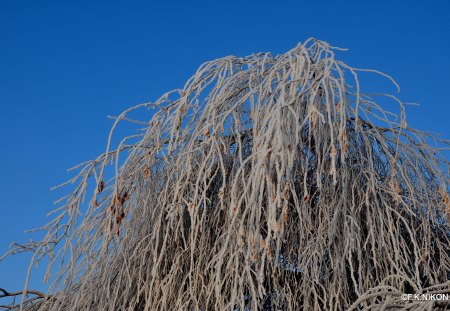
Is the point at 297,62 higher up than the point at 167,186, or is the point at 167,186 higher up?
the point at 297,62

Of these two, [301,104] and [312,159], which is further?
[312,159]

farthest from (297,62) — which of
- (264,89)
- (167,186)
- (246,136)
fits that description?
(167,186)

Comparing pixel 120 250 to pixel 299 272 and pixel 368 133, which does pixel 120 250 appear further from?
pixel 368 133

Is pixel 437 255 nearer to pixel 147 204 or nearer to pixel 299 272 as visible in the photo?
pixel 299 272

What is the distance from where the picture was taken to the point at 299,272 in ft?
14.4

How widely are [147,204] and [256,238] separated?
1.44 metres

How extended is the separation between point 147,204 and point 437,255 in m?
2.39

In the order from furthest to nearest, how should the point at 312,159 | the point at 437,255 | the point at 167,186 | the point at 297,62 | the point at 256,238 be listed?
the point at 437,255 → the point at 312,159 → the point at 167,186 → the point at 297,62 → the point at 256,238

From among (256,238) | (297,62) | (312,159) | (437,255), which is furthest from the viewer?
(437,255)

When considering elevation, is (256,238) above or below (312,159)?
below

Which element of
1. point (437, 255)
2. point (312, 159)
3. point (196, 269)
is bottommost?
point (196, 269)

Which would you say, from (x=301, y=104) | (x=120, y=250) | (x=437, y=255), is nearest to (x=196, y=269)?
(x=120, y=250)

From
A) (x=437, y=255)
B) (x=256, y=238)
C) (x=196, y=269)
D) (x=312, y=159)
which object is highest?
(x=312, y=159)

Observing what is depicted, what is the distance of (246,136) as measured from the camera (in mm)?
4629
